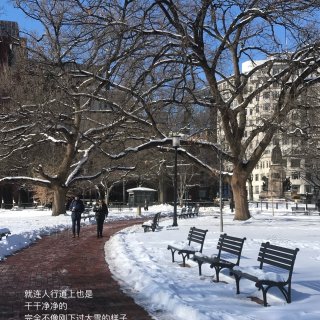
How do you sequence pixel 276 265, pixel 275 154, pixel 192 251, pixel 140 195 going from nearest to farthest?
pixel 276 265, pixel 192 251, pixel 140 195, pixel 275 154

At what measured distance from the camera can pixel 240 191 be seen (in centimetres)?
3112

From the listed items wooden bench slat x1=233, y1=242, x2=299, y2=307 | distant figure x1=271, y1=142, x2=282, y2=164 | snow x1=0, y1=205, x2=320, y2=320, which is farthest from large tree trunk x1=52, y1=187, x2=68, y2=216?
wooden bench slat x1=233, y1=242, x2=299, y2=307

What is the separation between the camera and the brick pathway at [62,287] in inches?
312

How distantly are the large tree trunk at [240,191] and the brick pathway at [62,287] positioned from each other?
15.5m

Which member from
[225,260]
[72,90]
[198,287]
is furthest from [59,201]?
[198,287]

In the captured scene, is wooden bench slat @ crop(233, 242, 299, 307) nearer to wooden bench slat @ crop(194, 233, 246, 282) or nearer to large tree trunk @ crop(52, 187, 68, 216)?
wooden bench slat @ crop(194, 233, 246, 282)

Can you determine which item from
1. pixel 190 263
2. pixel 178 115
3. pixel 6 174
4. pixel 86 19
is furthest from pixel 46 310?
pixel 6 174

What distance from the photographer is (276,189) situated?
92750 millimetres

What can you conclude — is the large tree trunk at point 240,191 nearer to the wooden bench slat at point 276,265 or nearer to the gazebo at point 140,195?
the wooden bench slat at point 276,265

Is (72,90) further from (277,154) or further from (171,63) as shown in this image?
(277,154)

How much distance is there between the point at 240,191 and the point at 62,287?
22.0 meters

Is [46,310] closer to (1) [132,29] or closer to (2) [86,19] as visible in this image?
(1) [132,29]

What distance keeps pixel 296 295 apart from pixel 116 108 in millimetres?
22611

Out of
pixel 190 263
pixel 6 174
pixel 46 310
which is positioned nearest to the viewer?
pixel 46 310
